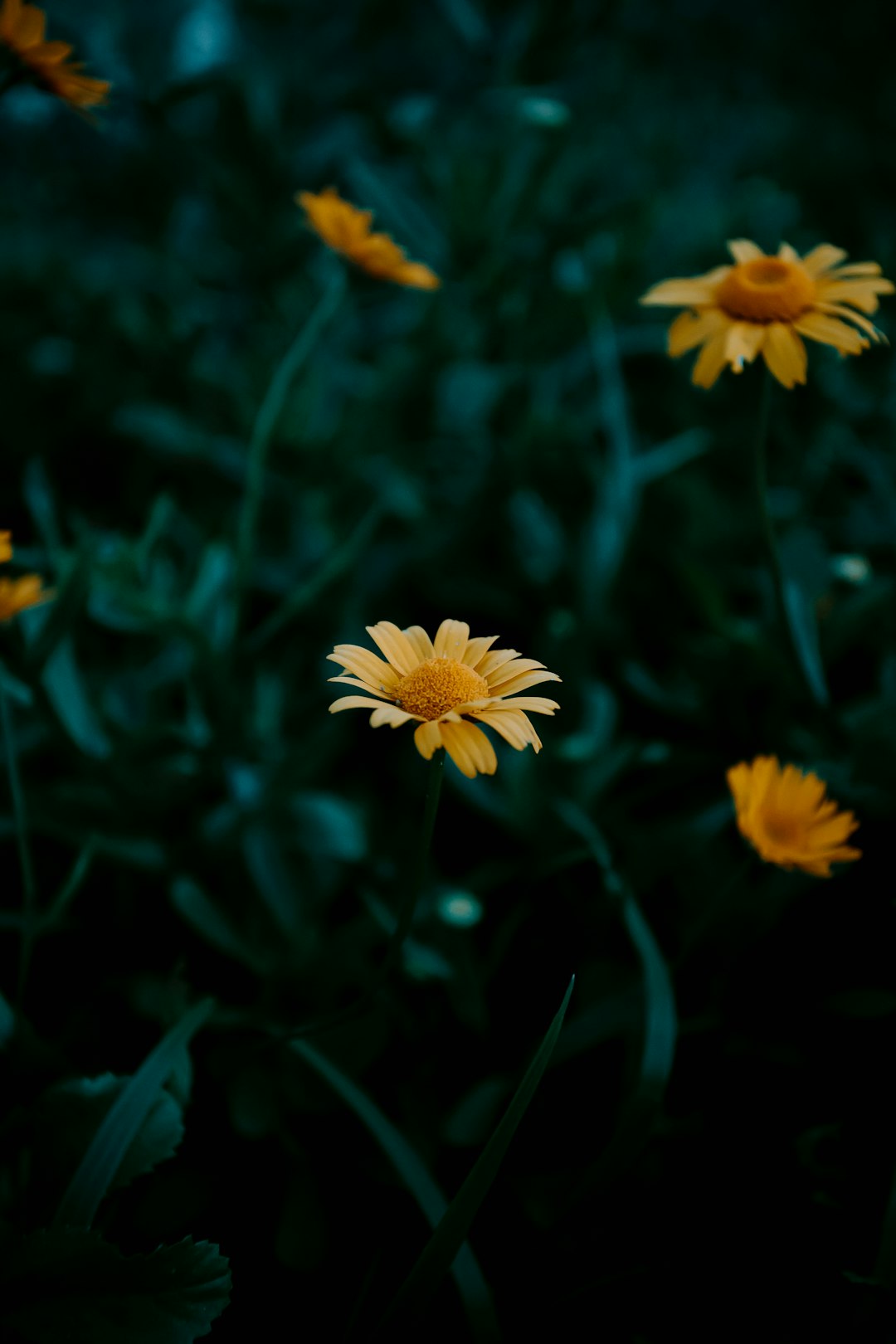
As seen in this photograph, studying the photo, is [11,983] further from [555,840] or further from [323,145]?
[323,145]

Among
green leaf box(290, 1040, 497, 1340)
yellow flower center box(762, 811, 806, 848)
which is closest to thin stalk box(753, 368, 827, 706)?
yellow flower center box(762, 811, 806, 848)

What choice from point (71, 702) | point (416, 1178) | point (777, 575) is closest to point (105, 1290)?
point (416, 1178)

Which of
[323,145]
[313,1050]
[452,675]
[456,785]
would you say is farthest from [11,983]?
[323,145]

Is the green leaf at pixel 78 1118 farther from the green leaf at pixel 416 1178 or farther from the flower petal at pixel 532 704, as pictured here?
the flower petal at pixel 532 704

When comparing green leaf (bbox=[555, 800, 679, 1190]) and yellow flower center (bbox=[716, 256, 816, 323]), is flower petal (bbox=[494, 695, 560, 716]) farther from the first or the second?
yellow flower center (bbox=[716, 256, 816, 323])

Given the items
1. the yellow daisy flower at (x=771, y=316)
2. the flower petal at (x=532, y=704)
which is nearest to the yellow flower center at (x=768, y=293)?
the yellow daisy flower at (x=771, y=316)
